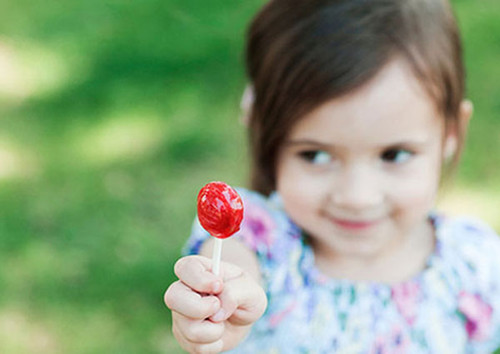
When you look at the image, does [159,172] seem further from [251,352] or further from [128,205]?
[251,352]

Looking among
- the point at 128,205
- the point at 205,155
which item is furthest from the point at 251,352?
the point at 205,155

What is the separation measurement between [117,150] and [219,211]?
1.72m

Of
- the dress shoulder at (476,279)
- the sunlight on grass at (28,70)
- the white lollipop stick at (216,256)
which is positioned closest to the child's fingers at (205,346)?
the white lollipop stick at (216,256)

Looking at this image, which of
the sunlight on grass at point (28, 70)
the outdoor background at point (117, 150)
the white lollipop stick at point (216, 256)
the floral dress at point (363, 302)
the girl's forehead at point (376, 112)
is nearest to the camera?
the white lollipop stick at point (216, 256)

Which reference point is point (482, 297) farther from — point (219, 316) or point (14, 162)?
point (14, 162)

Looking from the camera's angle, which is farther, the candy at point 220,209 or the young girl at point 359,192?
the young girl at point 359,192

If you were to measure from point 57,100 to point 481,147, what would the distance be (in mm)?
1505

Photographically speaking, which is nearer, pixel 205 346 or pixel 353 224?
pixel 205 346

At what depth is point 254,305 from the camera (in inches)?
48.8

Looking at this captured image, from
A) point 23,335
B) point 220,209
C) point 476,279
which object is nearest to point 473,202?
point 476,279

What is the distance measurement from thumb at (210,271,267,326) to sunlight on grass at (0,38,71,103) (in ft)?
6.39

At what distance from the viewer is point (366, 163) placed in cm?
156

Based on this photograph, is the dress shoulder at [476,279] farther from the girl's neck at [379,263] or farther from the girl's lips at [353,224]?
the girl's lips at [353,224]

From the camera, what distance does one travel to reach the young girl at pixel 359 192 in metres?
1.55
